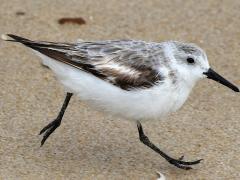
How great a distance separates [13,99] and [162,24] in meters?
1.80

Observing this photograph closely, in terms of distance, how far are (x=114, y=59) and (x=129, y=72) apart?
0.14m

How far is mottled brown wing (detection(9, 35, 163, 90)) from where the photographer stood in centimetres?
442

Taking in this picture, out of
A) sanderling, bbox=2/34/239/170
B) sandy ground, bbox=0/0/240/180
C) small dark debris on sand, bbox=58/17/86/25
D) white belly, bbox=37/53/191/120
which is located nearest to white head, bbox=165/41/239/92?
sanderling, bbox=2/34/239/170

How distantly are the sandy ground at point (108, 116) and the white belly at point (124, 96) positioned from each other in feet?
1.55

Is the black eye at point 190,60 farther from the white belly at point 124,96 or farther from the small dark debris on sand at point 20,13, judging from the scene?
the small dark debris on sand at point 20,13

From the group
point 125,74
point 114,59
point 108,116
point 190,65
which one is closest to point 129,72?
point 125,74

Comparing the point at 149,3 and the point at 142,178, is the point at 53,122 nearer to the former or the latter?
the point at 142,178

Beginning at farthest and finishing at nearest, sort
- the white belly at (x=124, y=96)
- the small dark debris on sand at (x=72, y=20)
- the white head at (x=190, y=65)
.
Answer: the small dark debris on sand at (x=72, y=20) → the white head at (x=190, y=65) → the white belly at (x=124, y=96)

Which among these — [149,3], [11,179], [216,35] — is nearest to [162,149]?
[11,179]

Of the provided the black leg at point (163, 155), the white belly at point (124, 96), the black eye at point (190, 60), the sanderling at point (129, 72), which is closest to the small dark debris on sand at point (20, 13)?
the sanderling at point (129, 72)

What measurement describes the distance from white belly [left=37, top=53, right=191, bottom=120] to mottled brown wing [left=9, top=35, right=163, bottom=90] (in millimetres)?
43

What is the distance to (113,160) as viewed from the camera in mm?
4777

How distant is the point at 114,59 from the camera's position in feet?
14.8

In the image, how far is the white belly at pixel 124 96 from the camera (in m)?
4.39
